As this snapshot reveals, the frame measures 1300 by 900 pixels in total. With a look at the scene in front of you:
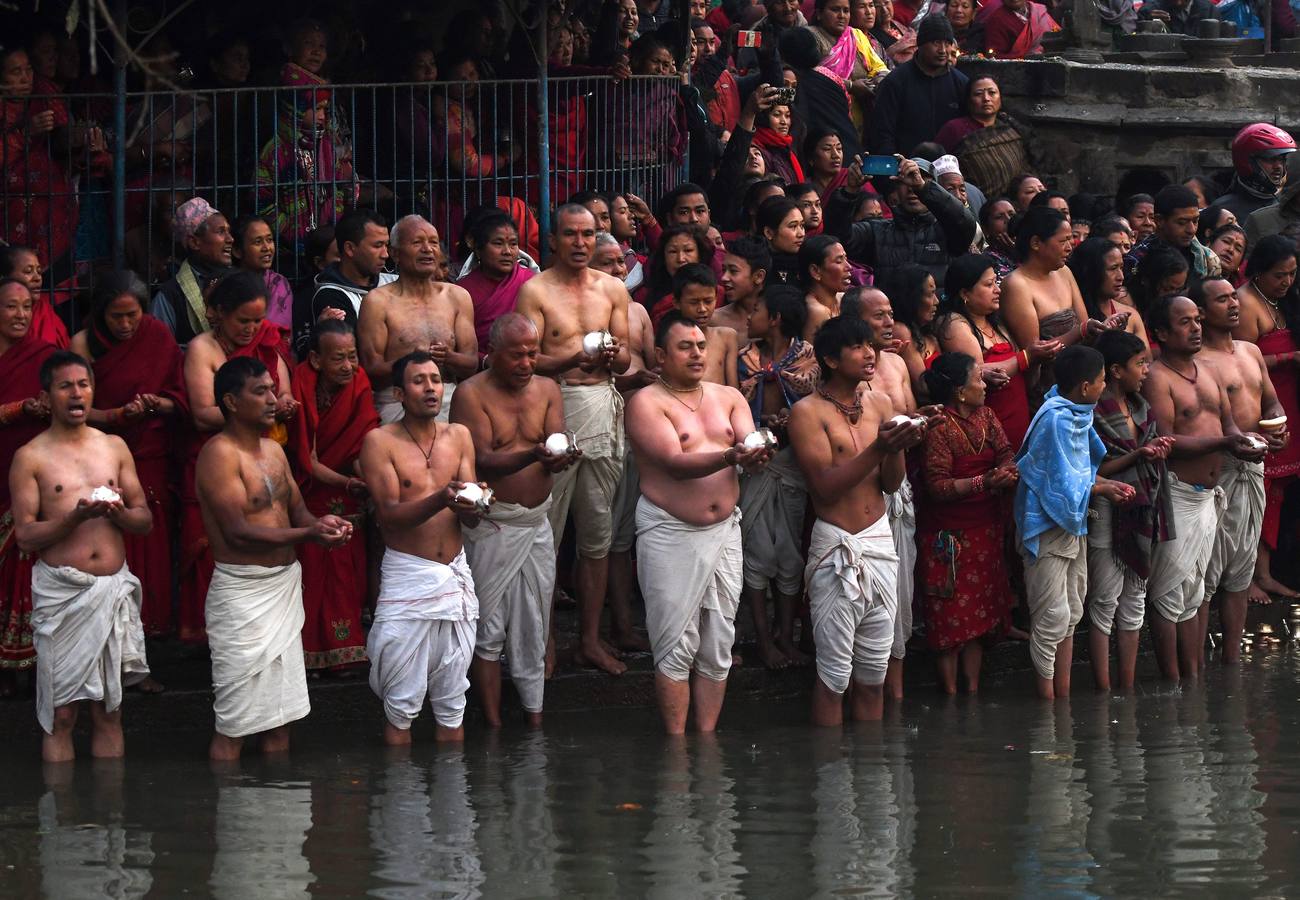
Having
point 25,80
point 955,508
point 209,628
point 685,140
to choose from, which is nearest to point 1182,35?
point 685,140

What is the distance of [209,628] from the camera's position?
7.86 m

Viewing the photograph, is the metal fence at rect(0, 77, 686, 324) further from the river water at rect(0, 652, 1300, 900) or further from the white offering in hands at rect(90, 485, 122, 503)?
the river water at rect(0, 652, 1300, 900)

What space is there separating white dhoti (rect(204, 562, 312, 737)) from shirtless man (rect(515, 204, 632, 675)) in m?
1.45

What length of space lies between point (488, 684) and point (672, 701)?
75 cm

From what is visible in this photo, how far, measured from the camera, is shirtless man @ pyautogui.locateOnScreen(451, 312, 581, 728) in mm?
8398

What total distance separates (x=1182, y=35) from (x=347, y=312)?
9274 mm

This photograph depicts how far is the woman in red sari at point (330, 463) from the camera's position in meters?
8.48

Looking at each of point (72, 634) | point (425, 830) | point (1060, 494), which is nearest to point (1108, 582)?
point (1060, 494)

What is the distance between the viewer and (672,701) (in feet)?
27.7

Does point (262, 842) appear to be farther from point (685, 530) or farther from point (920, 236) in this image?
point (920, 236)

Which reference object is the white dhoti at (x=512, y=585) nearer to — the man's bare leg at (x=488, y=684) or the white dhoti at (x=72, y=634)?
the man's bare leg at (x=488, y=684)

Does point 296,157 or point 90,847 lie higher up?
point 296,157

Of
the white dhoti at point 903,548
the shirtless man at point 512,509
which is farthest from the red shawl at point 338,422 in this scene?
the white dhoti at point 903,548

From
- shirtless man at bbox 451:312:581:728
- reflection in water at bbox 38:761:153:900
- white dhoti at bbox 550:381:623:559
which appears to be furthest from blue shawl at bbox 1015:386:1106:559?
reflection in water at bbox 38:761:153:900
